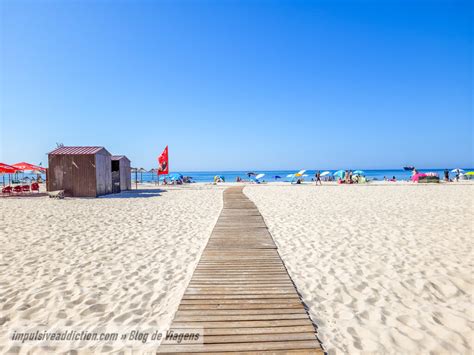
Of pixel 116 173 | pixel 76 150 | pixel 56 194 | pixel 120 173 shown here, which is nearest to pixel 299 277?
pixel 56 194

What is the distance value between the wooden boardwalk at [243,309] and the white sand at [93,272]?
1.08 ft

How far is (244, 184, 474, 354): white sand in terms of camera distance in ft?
9.70

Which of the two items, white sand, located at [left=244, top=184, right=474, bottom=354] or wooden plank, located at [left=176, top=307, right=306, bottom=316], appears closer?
white sand, located at [left=244, top=184, right=474, bottom=354]

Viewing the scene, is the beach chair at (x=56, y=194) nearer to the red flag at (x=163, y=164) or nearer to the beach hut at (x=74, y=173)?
the beach hut at (x=74, y=173)

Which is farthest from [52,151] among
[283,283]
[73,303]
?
[283,283]

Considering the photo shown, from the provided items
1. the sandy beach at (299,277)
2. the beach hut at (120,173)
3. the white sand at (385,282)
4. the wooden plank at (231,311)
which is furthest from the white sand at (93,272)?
the beach hut at (120,173)

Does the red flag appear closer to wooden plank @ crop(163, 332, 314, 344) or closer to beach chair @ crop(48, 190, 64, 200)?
beach chair @ crop(48, 190, 64, 200)

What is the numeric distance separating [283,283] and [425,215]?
8.66 metres

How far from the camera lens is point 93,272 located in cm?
470

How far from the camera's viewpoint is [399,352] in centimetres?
273

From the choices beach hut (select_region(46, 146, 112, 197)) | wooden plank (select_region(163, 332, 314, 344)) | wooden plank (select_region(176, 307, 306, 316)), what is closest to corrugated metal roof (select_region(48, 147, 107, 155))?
beach hut (select_region(46, 146, 112, 197))

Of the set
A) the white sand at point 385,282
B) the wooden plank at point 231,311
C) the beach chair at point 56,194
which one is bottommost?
the white sand at point 385,282

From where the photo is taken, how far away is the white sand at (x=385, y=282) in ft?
9.70

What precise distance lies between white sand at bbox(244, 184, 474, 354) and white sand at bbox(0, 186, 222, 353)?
2048mm
